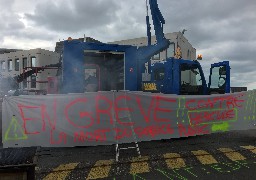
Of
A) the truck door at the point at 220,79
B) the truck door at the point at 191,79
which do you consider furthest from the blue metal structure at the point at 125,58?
the truck door at the point at 220,79

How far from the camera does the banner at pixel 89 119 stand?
7.21 metres

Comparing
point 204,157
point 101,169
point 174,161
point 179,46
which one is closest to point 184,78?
point 204,157

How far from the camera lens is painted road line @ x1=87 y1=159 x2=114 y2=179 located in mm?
5805

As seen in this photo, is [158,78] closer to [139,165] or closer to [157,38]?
[157,38]

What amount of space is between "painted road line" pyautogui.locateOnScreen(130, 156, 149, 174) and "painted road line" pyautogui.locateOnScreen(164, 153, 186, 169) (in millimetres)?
520

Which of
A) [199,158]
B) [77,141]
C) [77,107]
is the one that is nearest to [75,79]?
[77,107]

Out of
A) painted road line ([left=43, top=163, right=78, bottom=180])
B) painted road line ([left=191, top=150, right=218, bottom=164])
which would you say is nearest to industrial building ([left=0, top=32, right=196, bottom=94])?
painted road line ([left=191, top=150, right=218, bottom=164])

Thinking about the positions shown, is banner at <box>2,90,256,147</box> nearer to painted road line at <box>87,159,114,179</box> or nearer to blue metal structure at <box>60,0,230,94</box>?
painted road line at <box>87,159,114,179</box>

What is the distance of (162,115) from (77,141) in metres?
2.59

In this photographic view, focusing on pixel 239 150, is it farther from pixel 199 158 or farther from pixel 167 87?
pixel 167 87

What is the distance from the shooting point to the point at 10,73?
3938 centimetres

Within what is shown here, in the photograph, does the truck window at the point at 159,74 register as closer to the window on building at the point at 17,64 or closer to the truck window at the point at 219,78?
the truck window at the point at 219,78

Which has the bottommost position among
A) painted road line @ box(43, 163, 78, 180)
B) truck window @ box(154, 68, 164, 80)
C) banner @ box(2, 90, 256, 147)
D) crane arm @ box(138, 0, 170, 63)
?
painted road line @ box(43, 163, 78, 180)

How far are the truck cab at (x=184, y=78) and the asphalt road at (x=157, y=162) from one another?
2.50m
